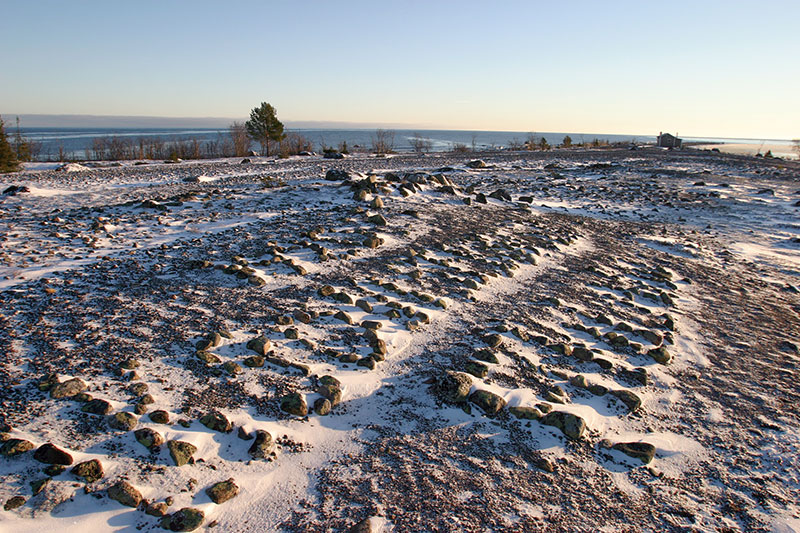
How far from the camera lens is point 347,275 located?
6.31 metres

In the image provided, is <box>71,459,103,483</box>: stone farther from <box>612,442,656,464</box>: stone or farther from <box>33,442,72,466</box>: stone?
<box>612,442,656,464</box>: stone

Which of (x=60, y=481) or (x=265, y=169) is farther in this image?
(x=265, y=169)

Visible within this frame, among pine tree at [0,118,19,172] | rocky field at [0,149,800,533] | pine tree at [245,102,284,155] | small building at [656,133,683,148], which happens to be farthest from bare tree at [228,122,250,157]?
small building at [656,133,683,148]

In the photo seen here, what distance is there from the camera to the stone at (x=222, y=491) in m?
2.65

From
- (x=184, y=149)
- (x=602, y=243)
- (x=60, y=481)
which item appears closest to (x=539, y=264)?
(x=602, y=243)

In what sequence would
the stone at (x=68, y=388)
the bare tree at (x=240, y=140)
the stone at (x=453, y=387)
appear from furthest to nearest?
the bare tree at (x=240, y=140) < the stone at (x=453, y=387) < the stone at (x=68, y=388)

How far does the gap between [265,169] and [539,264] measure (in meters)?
16.8

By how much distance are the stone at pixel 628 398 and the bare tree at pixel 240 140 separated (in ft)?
105

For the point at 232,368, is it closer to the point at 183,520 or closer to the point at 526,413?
the point at 183,520

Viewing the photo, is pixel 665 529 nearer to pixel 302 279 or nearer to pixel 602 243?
pixel 302 279

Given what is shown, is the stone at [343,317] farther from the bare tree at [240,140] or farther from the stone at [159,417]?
the bare tree at [240,140]

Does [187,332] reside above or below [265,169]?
below

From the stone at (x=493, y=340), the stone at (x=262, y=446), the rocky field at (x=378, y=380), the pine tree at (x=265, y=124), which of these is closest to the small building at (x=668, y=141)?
the pine tree at (x=265, y=124)

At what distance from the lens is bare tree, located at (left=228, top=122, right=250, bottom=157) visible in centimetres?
3238
